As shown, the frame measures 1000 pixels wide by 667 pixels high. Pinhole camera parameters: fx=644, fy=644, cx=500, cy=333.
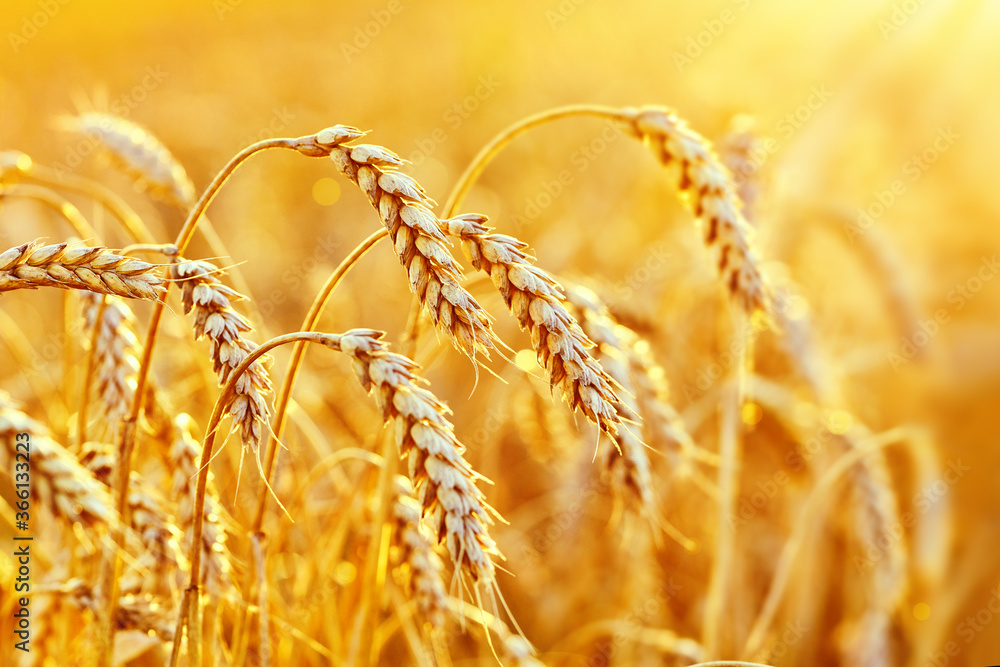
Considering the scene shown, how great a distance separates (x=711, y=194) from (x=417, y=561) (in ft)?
2.79

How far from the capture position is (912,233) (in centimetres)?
359

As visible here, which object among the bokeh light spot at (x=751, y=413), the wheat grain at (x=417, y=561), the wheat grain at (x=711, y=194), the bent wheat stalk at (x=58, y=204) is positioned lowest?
the wheat grain at (x=417, y=561)

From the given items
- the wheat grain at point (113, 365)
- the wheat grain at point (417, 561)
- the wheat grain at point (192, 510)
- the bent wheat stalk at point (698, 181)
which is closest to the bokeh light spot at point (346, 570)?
the wheat grain at point (417, 561)

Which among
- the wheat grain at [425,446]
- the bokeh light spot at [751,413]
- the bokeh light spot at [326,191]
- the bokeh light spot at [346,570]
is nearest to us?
the wheat grain at [425,446]

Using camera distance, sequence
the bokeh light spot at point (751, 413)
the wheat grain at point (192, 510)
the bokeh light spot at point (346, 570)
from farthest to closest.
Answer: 1. the bokeh light spot at point (751, 413)
2. the bokeh light spot at point (346, 570)
3. the wheat grain at point (192, 510)

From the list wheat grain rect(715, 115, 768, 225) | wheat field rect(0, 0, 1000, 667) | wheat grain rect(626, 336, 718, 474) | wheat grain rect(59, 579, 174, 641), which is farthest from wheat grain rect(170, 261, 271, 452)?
wheat grain rect(715, 115, 768, 225)

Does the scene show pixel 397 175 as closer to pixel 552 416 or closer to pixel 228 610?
pixel 228 610

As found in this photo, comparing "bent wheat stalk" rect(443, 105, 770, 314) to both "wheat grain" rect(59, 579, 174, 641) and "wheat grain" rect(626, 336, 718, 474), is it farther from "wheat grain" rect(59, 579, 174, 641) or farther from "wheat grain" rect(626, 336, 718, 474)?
"wheat grain" rect(59, 579, 174, 641)

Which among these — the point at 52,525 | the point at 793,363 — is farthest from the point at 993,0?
the point at 52,525

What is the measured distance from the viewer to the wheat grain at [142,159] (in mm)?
1456

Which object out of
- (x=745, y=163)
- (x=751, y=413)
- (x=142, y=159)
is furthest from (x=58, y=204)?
(x=751, y=413)

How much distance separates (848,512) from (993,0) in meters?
2.35

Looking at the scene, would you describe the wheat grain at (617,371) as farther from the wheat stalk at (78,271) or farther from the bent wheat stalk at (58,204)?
the bent wheat stalk at (58,204)

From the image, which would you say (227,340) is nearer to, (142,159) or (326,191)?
(142,159)
